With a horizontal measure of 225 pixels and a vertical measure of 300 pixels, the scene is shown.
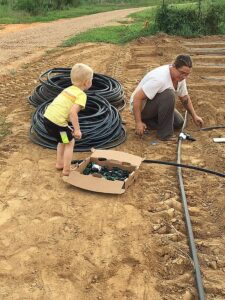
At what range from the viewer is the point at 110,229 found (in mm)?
4062

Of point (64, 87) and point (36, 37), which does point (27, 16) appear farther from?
point (64, 87)

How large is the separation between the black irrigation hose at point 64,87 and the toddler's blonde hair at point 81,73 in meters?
2.05

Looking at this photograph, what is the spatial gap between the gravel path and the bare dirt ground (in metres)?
6.78

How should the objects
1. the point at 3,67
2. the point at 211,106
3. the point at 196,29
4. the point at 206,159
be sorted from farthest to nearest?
the point at 196,29
the point at 3,67
the point at 211,106
the point at 206,159

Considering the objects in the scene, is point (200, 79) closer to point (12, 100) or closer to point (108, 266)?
point (12, 100)

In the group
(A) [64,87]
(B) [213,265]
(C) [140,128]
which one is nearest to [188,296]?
(B) [213,265]

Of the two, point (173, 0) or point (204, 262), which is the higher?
point (173, 0)

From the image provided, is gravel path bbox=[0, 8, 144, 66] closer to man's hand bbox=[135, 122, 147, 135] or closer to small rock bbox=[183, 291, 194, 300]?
man's hand bbox=[135, 122, 147, 135]

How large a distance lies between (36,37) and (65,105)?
12.7 metres

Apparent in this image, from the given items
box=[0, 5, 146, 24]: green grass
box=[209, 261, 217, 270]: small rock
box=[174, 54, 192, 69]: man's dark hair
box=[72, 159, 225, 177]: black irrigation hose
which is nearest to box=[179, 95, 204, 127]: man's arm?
box=[174, 54, 192, 69]: man's dark hair

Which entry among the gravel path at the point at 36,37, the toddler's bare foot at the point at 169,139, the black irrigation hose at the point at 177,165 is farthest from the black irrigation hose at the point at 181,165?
the gravel path at the point at 36,37

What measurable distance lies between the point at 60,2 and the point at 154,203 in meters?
25.4

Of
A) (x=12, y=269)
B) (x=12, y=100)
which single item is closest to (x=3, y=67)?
(x=12, y=100)

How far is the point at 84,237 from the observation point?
392 cm
